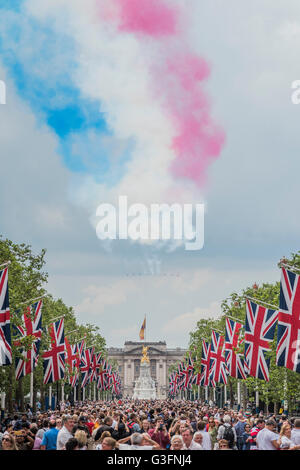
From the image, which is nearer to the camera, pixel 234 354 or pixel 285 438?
pixel 285 438

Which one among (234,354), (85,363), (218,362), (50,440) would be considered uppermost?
(85,363)

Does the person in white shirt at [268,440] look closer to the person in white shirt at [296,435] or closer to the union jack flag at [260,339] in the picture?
the person in white shirt at [296,435]

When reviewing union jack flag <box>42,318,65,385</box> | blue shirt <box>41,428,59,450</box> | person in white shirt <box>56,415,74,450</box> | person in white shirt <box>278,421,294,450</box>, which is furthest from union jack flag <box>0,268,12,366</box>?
union jack flag <box>42,318,65,385</box>

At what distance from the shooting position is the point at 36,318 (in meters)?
41.2

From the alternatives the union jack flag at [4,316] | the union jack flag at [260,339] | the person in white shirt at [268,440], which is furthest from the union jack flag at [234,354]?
the person in white shirt at [268,440]

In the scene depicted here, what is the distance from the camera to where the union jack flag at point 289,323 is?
24.8 meters

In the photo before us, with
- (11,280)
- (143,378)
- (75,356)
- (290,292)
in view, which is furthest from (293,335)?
(143,378)

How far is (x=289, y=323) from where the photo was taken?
82.9 ft

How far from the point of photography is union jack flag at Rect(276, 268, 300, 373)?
975 inches

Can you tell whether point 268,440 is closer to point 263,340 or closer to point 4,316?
point 4,316

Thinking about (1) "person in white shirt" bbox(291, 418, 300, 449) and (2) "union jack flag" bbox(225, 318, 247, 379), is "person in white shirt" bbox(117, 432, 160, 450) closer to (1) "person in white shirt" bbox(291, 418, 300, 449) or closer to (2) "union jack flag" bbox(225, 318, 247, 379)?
(1) "person in white shirt" bbox(291, 418, 300, 449)

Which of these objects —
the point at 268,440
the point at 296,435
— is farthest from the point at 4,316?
the point at 296,435

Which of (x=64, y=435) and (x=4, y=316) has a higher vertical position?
(x=4, y=316)
